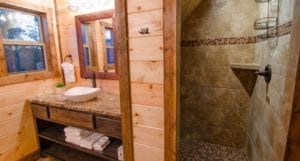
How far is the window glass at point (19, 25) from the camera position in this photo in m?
1.88

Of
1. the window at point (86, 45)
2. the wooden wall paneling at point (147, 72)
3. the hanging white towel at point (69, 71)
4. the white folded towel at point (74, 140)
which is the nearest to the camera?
the wooden wall paneling at point (147, 72)

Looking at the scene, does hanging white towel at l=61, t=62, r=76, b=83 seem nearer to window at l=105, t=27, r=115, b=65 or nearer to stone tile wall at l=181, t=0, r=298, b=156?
window at l=105, t=27, r=115, b=65

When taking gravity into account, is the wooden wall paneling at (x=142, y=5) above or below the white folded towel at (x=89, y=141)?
above

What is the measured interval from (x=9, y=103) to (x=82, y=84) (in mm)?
797

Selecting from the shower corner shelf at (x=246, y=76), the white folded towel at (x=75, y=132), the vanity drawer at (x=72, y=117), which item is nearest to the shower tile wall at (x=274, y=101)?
the shower corner shelf at (x=246, y=76)

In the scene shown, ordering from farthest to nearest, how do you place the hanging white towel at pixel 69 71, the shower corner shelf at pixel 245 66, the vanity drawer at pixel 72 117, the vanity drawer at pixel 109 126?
the hanging white towel at pixel 69 71 < the shower corner shelf at pixel 245 66 < the vanity drawer at pixel 72 117 < the vanity drawer at pixel 109 126

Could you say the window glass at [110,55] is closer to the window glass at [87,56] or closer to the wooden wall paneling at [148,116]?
the window glass at [87,56]

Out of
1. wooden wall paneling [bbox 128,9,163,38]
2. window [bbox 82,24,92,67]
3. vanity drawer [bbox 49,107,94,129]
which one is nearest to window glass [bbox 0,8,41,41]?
window [bbox 82,24,92,67]

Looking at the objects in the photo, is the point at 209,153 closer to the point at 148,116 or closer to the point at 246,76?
the point at 246,76

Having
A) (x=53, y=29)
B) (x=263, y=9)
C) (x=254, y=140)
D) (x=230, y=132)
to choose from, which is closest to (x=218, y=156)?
(x=230, y=132)

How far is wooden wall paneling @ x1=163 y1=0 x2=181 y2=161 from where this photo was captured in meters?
1.02

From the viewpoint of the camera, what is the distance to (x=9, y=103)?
191 centimetres

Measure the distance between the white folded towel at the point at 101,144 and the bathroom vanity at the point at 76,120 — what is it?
0.13 feet

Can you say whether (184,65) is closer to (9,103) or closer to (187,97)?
(187,97)
